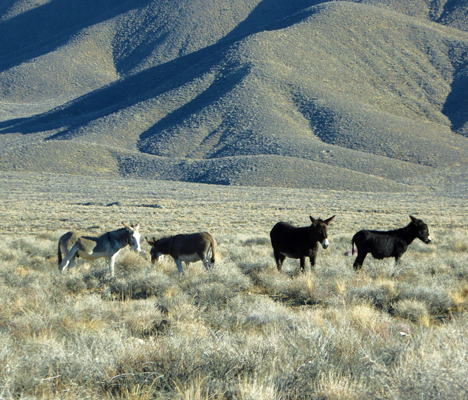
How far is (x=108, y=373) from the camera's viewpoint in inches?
187

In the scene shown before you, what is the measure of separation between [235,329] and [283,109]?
90979 millimetres

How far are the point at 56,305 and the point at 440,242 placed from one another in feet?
51.7

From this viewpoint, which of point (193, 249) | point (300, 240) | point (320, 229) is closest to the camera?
point (320, 229)

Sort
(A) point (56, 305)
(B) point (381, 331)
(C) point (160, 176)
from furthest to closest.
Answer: (C) point (160, 176)
(A) point (56, 305)
(B) point (381, 331)

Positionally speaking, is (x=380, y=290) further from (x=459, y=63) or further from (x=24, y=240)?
(x=459, y=63)

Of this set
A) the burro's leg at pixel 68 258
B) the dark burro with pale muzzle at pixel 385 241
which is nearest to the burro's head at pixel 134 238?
the burro's leg at pixel 68 258

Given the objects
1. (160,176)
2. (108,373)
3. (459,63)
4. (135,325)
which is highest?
(459,63)

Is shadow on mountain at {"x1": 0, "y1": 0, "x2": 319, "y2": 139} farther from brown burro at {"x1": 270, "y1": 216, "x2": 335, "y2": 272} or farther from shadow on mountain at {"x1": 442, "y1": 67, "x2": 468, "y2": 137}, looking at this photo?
brown burro at {"x1": 270, "y1": 216, "x2": 335, "y2": 272}

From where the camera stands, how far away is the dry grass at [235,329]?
4.46 meters

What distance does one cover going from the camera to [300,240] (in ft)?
37.6

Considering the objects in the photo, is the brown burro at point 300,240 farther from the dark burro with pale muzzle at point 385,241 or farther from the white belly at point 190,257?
the white belly at point 190,257

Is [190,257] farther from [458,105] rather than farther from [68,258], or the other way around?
[458,105]

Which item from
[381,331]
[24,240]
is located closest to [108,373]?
[381,331]

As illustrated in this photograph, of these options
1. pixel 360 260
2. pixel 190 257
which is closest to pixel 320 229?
pixel 360 260
